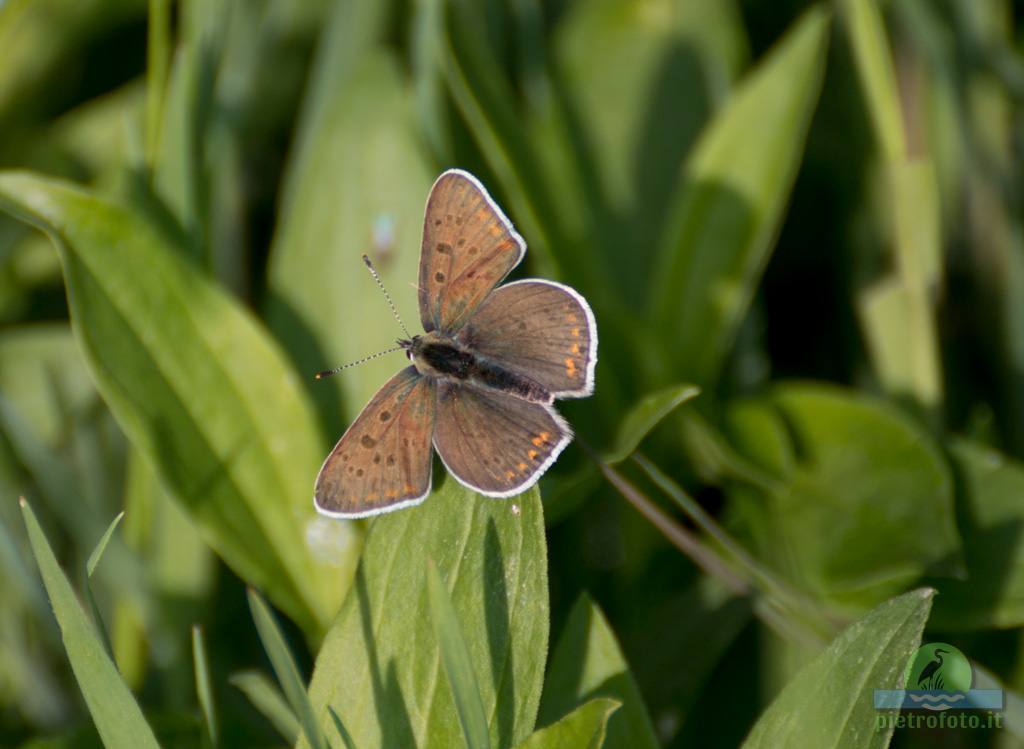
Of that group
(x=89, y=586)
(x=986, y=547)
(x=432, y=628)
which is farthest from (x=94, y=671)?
(x=986, y=547)

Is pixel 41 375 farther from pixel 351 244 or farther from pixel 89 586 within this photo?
pixel 89 586

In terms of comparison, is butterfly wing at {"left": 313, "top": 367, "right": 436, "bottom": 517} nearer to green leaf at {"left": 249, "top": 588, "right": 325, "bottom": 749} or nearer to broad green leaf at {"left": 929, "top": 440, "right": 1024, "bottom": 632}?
green leaf at {"left": 249, "top": 588, "right": 325, "bottom": 749}

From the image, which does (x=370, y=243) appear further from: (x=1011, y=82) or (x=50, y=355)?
(x=1011, y=82)

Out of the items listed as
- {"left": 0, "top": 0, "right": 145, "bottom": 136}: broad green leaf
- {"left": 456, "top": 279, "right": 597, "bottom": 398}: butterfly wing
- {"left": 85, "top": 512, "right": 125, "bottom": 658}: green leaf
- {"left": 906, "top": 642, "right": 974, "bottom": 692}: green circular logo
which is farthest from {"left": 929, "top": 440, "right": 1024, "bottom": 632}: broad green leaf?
{"left": 0, "top": 0, "right": 145, "bottom": 136}: broad green leaf

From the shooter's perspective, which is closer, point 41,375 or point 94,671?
point 94,671

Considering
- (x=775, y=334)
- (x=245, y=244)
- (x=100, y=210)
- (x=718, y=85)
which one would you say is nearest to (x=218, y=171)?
(x=245, y=244)

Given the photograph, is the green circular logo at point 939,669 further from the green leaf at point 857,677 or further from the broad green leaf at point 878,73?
the broad green leaf at point 878,73

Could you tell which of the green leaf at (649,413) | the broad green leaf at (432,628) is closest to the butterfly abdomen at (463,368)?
the green leaf at (649,413)
